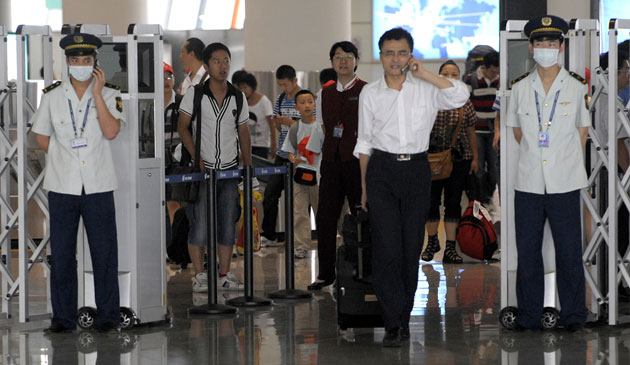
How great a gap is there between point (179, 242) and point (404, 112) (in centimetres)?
391

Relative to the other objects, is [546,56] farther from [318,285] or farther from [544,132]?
[318,285]

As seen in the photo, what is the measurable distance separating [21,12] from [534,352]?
16.8 meters

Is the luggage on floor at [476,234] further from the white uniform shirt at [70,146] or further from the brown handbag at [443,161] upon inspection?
the white uniform shirt at [70,146]

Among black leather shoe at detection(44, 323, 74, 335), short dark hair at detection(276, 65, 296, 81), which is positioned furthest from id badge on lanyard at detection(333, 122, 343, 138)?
short dark hair at detection(276, 65, 296, 81)

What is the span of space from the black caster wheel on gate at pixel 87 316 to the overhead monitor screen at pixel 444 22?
13777 millimetres

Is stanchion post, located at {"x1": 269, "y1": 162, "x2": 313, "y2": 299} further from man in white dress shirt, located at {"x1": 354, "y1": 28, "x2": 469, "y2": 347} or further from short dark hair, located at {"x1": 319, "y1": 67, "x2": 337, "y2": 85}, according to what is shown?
short dark hair, located at {"x1": 319, "y1": 67, "x2": 337, "y2": 85}

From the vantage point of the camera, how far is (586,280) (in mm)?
6430

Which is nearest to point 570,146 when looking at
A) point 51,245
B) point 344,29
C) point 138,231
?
point 138,231

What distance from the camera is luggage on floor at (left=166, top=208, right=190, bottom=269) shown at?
9070 millimetres

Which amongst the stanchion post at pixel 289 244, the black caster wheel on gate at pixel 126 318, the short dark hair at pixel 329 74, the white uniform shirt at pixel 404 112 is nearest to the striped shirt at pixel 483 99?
the short dark hair at pixel 329 74

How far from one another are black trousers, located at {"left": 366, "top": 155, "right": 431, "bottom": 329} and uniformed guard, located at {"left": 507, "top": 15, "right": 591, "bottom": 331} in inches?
26.0

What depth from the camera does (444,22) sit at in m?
19.7

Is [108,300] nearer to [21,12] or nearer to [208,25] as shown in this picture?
[208,25]

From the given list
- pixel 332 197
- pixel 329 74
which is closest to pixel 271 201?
pixel 329 74
